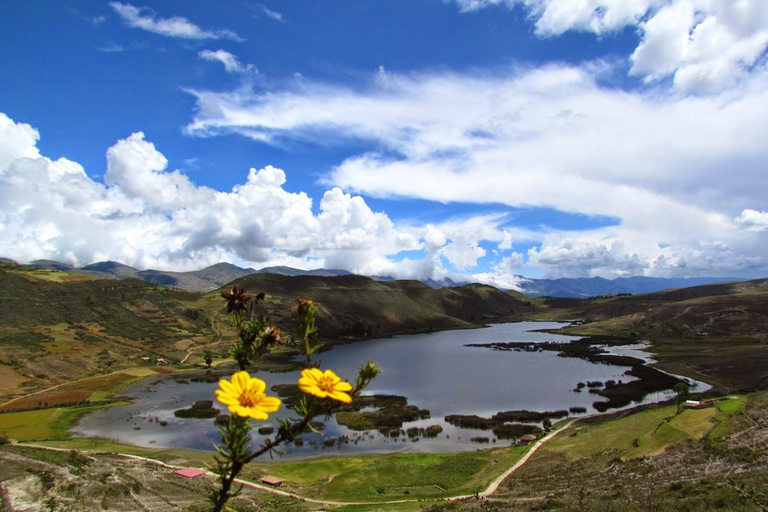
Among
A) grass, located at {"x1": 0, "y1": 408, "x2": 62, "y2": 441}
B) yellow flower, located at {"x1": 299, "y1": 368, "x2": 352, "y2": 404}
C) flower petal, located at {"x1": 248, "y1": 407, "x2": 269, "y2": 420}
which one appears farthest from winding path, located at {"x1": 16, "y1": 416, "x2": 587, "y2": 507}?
flower petal, located at {"x1": 248, "y1": 407, "x2": 269, "y2": 420}

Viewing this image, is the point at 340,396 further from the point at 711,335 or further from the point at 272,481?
the point at 711,335

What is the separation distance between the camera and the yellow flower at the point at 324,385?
9.90 feet

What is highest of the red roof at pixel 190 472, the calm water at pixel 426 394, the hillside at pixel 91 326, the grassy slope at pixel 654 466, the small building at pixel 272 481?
the hillside at pixel 91 326

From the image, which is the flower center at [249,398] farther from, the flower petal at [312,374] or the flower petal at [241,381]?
the flower petal at [312,374]

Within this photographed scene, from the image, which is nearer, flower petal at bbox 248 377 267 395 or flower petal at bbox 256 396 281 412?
flower petal at bbox 256 396 281 412

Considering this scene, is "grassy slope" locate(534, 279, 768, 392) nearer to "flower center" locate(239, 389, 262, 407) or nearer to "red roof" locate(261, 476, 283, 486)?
"red roof" locate(261, 476, 283, 486)

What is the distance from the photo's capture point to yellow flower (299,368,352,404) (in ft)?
9.90

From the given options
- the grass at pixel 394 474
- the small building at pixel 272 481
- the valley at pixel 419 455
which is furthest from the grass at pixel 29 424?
the small building at pixel 272 481

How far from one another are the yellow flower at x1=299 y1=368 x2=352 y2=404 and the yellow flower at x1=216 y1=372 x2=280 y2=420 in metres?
0.24

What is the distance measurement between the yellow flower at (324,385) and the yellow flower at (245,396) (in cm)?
24

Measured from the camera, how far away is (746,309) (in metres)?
136

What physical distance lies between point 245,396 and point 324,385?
0.57 meters

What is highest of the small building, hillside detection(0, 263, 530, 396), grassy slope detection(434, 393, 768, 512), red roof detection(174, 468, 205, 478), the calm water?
hillside detection(0, 263, 530, 396)

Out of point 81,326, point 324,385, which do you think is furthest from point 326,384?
point 81,326
